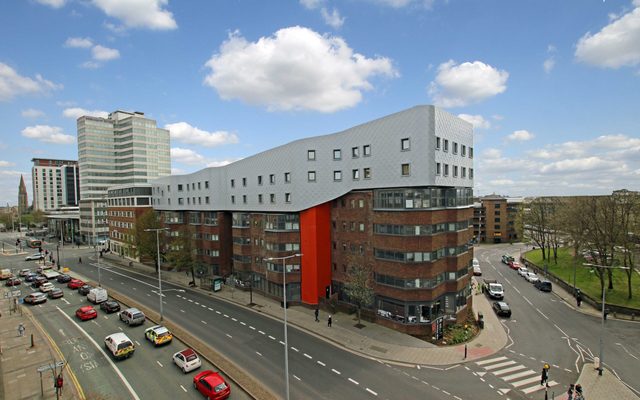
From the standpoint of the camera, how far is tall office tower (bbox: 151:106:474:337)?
34.3 metres

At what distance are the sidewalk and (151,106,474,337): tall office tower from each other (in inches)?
816

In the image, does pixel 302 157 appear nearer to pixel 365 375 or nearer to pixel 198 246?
pixel 365 375

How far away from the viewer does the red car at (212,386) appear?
22261 millimetres

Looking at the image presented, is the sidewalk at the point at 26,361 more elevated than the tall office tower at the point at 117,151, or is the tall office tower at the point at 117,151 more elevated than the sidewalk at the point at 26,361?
the tall office tower at the point at 117,151

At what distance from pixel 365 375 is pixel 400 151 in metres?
22.6

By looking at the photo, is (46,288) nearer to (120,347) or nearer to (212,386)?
(120,347)

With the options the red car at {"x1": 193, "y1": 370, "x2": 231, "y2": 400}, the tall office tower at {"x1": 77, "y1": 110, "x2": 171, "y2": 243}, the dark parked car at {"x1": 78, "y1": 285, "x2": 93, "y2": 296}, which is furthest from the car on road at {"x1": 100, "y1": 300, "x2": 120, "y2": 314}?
the tall office tower at {"x1": 77, "y1": 110, "x2": 171, "y2": 243}

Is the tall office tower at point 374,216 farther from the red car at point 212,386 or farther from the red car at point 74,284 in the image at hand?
the red car at point 74,284

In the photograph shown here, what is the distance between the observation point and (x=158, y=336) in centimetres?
3155

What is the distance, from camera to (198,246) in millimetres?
62344

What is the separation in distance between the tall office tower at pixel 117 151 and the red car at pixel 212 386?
121392 mm

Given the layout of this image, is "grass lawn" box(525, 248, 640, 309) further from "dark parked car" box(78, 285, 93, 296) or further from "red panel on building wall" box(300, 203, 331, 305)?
"dark parked car" box(78, 285, 93, 296)

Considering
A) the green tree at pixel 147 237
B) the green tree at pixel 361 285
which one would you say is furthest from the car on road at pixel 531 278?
the green tree at pixel 147 237

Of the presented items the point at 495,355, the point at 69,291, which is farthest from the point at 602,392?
the point at 69,291
